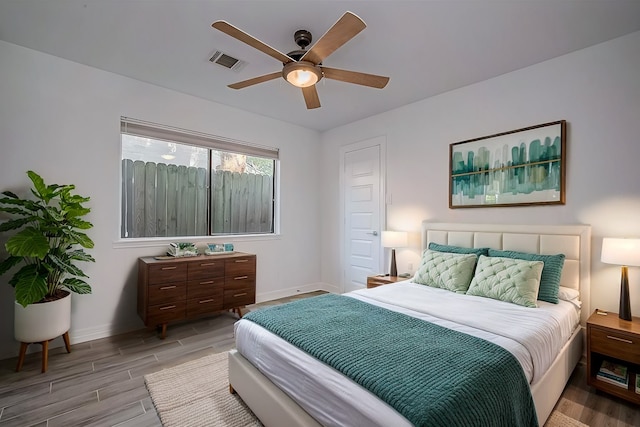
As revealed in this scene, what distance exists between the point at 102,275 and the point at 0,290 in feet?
2.35

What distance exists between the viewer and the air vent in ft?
8.83

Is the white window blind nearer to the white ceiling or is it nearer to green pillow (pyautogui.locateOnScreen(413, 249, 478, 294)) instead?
the white ceiling

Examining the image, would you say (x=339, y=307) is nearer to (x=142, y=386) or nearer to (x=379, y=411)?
(x=379, y=411)

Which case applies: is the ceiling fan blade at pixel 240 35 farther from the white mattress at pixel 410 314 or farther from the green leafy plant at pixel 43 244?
the green leafy plant at pixel 43 244

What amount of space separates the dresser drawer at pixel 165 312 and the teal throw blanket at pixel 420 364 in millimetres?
1443

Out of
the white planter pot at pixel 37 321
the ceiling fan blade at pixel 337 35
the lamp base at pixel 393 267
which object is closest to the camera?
the ceiling fan blade at pixel 337 35

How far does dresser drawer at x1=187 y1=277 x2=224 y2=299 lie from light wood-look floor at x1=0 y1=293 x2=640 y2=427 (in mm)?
457

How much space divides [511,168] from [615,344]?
5.45 ft

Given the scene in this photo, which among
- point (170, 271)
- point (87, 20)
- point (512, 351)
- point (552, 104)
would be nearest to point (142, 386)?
point (170, 271)

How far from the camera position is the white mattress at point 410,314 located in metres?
1.24

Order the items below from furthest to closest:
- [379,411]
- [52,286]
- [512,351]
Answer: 1. [52,286]
2. [512,351]
3. [379,411]

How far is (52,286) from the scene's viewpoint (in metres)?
2.54

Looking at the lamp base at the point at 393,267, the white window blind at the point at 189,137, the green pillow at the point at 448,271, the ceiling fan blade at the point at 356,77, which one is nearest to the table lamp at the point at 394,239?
the lamp base at the point at 393,267

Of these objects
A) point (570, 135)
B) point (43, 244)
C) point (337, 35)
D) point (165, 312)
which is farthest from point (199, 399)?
point (570, 135)
